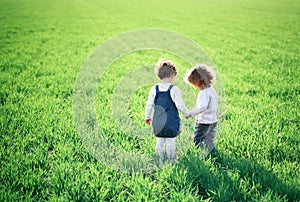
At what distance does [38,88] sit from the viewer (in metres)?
5.48

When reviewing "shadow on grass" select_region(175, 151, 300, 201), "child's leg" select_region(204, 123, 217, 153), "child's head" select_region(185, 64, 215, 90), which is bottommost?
"shadow on grass" select_region(175, 151, 300, 201)

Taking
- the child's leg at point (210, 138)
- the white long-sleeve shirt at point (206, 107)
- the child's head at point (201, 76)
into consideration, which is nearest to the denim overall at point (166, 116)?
the white long-sleeve shirt at point (206, 107)

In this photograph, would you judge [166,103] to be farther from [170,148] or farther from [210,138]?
[210,138]

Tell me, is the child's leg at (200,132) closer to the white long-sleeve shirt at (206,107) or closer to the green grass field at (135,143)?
the white long-sleeve shirt at (206,107)

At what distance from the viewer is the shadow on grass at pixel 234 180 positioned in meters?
2.52

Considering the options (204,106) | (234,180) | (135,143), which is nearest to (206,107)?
(204,106)

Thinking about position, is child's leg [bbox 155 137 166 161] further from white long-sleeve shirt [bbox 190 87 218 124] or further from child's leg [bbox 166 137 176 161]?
white long-sleeve shirt [bbox 190 87 218 124]

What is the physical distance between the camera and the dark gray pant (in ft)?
10.6

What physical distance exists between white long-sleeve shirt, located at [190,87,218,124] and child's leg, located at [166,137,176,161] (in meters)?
0.40

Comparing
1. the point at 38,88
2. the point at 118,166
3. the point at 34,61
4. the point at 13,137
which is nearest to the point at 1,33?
the point at 34,61

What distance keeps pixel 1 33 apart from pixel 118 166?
1222 centimetres

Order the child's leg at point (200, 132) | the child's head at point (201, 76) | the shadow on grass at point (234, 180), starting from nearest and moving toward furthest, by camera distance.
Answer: the shadow on grass at point (234, 180) < the child's head at point (201, 76) < the child's leg at point (200, 132)

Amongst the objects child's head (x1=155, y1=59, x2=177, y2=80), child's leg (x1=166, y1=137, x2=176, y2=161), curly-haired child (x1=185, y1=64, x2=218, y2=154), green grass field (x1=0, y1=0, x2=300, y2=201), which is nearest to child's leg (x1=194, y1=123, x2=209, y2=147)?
curly-haired child (x1=185, y1=64, x2=218, y2=154)

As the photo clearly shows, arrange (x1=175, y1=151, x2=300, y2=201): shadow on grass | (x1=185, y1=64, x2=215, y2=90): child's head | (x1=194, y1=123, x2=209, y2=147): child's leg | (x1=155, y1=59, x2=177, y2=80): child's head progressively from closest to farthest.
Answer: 1. (x1=175, y1=151, x2=300, y2=201): shadow on grass
2. (x1=155, y1=59, x2=177, y2=80): child's head
3. (x1=185, y1=64, x2=215, y2=90): child's head
4. (x1=194, y1=123, x2=209, y2=147): child's leg
